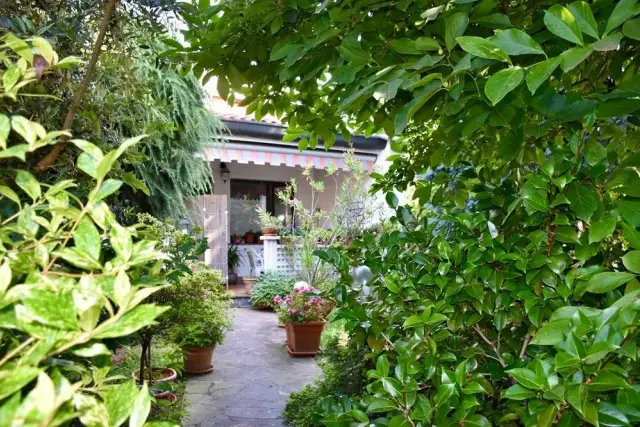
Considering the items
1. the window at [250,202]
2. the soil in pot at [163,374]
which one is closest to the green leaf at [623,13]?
the soil in pot at [163,374]

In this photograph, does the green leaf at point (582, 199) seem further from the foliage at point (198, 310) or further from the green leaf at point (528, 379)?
the foliage at point (198, 310)

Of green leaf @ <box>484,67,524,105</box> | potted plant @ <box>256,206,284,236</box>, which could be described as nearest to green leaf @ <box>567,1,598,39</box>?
green leaf @ <box>484,67,524,105</box>

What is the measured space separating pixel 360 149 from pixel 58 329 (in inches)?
369

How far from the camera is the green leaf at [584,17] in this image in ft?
2.59

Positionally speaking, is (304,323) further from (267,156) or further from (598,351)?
(598,351)

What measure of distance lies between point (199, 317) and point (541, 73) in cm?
401

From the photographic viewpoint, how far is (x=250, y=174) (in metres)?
10.9

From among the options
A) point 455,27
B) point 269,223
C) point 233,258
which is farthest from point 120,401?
point 233,258

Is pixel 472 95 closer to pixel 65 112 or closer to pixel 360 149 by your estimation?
pixel 65 112

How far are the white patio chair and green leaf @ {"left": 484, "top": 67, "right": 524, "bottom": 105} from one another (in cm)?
903

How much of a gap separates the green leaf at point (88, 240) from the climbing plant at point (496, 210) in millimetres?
717

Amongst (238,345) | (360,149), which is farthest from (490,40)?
(360,149)

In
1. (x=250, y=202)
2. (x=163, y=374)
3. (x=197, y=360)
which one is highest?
(x=250, y=202)

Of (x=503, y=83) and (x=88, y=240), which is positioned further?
(x=503, y=83)
